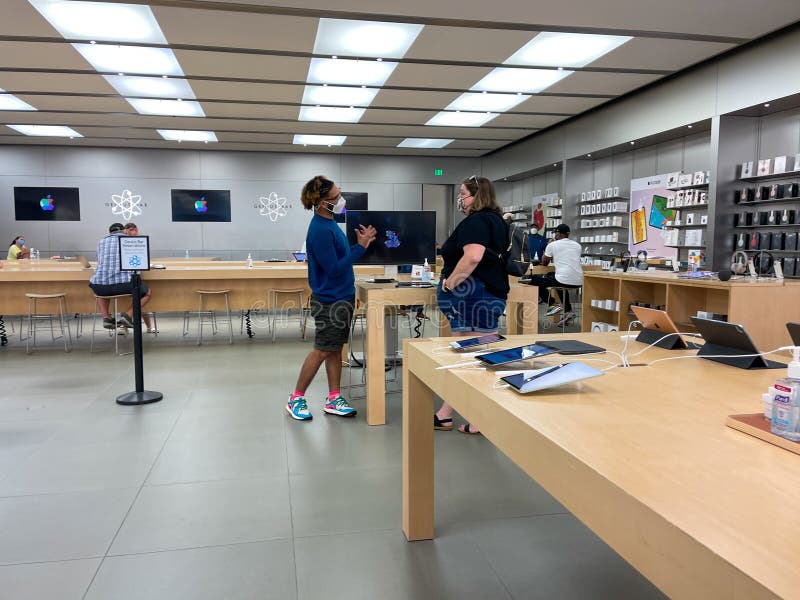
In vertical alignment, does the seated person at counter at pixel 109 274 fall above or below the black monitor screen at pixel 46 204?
below

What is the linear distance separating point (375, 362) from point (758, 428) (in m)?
2.85

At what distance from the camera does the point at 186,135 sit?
38.0 feet

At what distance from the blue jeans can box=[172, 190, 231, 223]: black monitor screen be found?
11.1 metres

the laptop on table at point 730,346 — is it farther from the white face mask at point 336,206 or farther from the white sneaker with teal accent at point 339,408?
the white sneaker with teal accent at point 339,408

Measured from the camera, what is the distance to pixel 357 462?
3135 millimetres

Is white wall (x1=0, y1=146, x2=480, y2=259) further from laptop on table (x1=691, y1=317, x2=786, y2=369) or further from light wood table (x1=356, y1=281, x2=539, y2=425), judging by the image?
laptop on table (x1=691, y1=317, x2=786, y2=369)

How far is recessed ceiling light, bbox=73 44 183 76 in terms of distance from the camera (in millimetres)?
6441

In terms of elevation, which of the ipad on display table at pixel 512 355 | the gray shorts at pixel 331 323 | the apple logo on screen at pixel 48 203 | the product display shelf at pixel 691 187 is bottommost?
the gray shorts at pixel 331 323

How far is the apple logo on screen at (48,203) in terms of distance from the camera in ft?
41.5

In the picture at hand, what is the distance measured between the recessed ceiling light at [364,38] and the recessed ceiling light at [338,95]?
1.43 meters

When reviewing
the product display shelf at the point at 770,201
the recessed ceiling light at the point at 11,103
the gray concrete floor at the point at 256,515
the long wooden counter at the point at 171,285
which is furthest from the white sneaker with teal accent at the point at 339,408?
the recessed ceiling light at the point at 11,103

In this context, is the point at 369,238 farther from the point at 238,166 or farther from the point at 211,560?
the point at 238,166

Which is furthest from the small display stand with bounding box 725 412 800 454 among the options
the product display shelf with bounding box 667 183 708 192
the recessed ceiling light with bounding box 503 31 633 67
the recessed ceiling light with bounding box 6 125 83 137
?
the recessed ceiling light with bounding box 6 125 83 137

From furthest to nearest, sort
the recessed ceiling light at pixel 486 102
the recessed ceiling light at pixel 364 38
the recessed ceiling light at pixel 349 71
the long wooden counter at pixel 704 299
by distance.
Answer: the recessed ceiling light at pixel 486 102 → the recessed ceiling light at pixel 349 71 → the recessed ceiling light at pixel 364 38 → the long wooden counter at pixel 704 299
